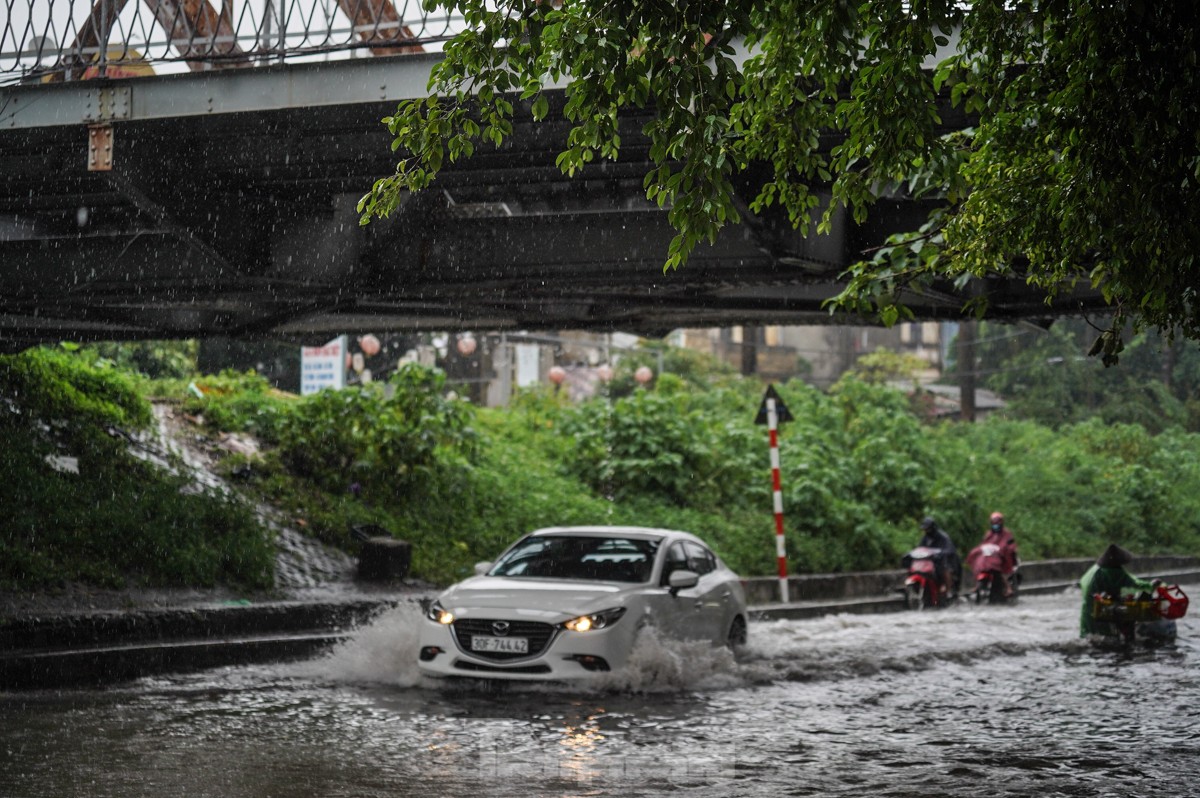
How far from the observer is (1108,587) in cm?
1452

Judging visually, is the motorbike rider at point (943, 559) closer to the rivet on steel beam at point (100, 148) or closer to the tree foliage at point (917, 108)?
the tree foliage at point (917, 108)

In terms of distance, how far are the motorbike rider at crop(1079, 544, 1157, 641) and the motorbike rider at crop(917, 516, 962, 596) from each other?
16.6ft

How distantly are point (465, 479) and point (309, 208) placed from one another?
9.07 meters

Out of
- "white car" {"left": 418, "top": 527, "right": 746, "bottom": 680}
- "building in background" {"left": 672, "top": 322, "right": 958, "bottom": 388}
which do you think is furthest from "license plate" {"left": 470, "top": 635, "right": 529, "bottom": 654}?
"building in background" {"left": 672, "top": 322, "right": 958, "bottom": 388}

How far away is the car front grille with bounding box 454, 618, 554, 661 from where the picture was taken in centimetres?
1076

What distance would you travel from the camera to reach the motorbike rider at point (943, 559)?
20.0 metres

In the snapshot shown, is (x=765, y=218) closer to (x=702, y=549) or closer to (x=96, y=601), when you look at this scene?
(x=702, y=549)

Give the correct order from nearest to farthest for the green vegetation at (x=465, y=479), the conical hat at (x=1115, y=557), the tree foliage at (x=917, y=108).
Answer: the tree foliage at (x=917, y=108) < the conical hat at (x=1115, y=557) < the green vegetation at (x=465, y=479)

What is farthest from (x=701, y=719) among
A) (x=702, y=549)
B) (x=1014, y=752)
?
(x=702, y=549)

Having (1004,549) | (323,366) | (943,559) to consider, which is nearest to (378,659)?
(943,559)

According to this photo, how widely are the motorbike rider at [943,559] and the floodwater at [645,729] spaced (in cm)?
576

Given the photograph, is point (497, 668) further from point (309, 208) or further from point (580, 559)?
point (309, 208)

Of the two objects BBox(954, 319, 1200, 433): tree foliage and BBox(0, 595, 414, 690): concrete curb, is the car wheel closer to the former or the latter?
BBox(0, 595, 414, 690): concrete curb

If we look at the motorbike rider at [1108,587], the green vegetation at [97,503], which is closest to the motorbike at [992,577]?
the motorbike rider at [1108,587]
